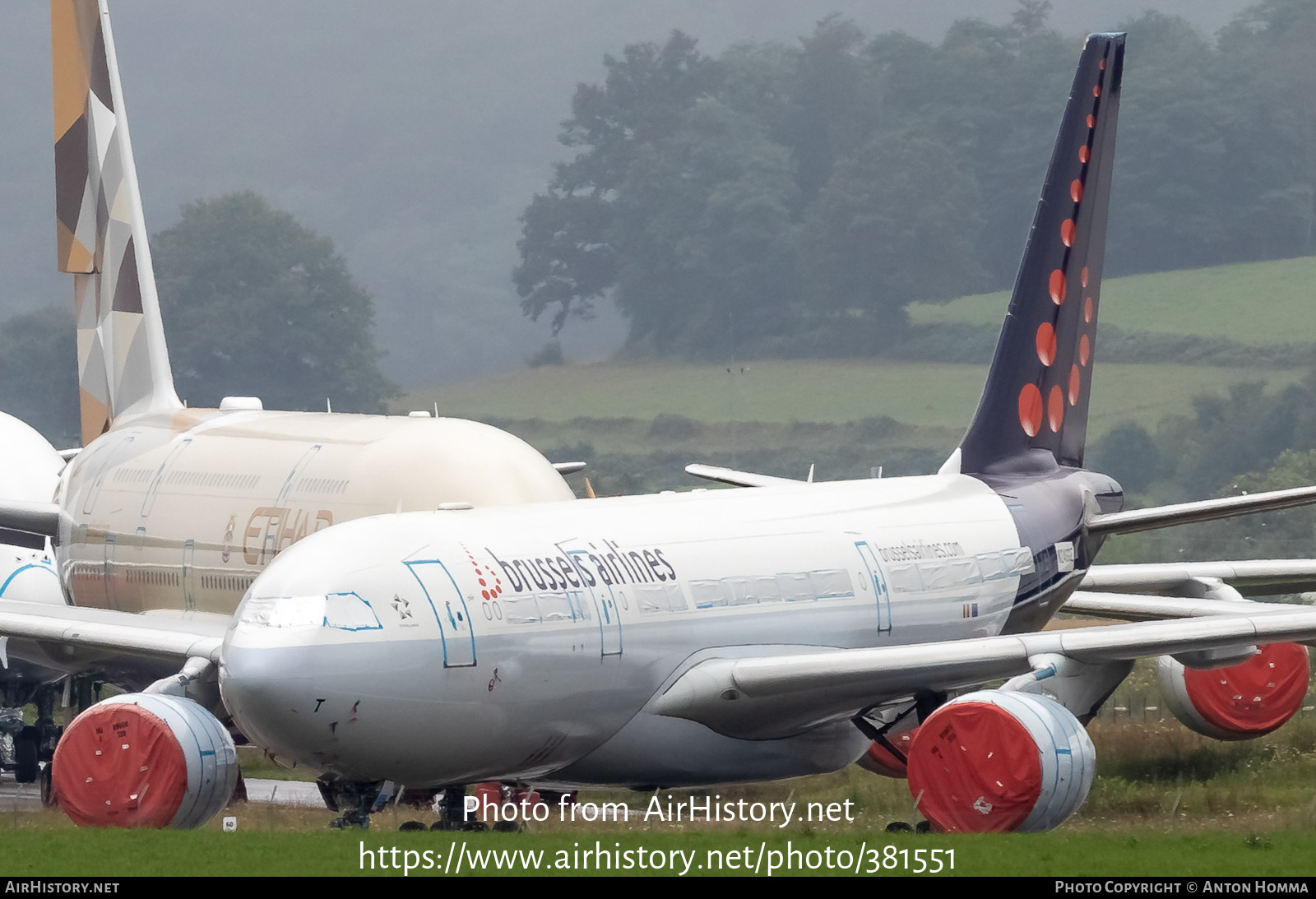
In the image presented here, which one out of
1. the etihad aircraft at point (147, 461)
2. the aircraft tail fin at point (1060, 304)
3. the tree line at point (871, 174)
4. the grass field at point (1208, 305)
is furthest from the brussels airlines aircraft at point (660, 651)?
the tree line at point (871, 174)

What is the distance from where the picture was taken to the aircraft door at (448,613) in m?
17.1

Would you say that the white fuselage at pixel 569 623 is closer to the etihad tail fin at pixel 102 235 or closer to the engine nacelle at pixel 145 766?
the engine nacelle at pixel 145 766

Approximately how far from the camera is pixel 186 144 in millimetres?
135500

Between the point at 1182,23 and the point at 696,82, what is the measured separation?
2919cm

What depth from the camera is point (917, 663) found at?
20.1m

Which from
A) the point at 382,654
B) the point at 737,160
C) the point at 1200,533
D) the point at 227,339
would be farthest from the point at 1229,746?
the point at 737,160

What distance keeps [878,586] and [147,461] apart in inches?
418

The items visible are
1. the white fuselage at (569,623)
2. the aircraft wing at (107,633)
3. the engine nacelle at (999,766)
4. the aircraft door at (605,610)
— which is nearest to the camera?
the white fuselage at (569,623)

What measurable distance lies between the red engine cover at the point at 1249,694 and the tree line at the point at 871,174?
253 ft

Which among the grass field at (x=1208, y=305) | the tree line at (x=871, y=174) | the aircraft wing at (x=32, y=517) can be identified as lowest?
the aircraft wing at (x=32, y=517)

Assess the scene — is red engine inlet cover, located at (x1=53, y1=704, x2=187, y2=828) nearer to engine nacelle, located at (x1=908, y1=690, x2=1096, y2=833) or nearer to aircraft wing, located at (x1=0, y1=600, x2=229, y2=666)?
aircraft wing, located at (x1=0, y1=600, x2=229, y2=666)

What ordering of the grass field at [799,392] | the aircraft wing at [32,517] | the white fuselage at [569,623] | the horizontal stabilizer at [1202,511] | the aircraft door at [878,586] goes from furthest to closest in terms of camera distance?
the grass field at [799,392]
the aircraft wing at [32,517]
the horizontal stabilizer at [1202,511]
the aircraft door at [878,586]
the white fuselage at [569,623]

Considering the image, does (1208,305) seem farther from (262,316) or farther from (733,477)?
(733,477)

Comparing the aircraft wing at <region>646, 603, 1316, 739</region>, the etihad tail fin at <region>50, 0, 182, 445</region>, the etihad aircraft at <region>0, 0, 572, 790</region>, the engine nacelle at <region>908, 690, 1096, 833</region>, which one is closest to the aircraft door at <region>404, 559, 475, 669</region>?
the aircraft wing at <region>646, 603, 1316, 739</region>
